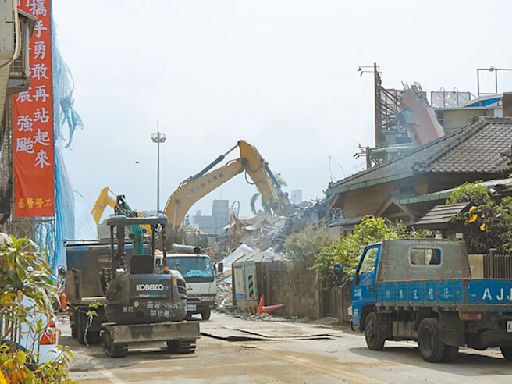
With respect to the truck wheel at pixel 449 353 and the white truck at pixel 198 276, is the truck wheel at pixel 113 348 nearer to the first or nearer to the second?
the truck wheel at pixel 449 353

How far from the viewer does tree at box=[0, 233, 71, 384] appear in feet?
21.5

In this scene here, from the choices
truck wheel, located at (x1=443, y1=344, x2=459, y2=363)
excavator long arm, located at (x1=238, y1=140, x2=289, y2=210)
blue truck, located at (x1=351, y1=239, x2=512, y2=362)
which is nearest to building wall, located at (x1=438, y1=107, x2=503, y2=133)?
excavator long arm, located at (x1=238, y1=140, x2=289, y2=210)

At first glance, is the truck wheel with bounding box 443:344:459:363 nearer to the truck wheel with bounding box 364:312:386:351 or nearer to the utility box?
the truck wheel with bounding box 364:312:386:351

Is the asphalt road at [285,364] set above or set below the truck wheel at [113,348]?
below

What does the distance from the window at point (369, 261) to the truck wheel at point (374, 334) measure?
3.44ft

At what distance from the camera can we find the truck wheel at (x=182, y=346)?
1719 centimetres

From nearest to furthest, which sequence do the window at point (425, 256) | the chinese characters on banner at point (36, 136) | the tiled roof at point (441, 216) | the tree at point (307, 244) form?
the window at point (425, 256), the tiled roof at point (441, 216), the chinese characters on banner at point (36, 136), the tree at point (307, 244)

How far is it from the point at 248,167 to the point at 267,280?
10569 millimetres

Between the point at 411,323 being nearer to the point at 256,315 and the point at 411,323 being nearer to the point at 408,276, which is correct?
the point at 408,276

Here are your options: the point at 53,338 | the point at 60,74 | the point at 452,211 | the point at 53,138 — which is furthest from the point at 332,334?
the point at 53,338

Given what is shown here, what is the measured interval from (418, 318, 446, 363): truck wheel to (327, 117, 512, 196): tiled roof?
38.7 feet

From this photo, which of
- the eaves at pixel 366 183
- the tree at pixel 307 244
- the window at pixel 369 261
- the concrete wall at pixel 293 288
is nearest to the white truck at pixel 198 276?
the concrete wall at pixel 293 288

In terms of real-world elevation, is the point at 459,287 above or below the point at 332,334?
above

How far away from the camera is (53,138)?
23.5 m
